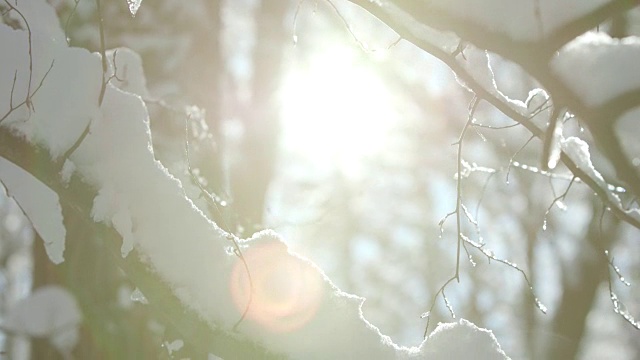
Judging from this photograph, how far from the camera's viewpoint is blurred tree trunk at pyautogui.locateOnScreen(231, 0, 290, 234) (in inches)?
232

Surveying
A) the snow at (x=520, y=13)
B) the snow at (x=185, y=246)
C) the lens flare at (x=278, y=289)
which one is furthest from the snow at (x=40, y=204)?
the snow at (x=520, y=13)

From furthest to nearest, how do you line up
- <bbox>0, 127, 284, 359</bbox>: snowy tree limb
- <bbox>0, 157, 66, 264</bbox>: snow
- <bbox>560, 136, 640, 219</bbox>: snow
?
<bbox>0, 157, 66, 264</bbox>: snow < <bbox>0, 127, 284, 359</bbox>: snowy tree limb < <bbox>560, 136, 640, 219</bbox>: snow

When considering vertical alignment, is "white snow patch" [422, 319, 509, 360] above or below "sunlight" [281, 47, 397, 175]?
→ below

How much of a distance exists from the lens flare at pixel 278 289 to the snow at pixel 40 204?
0.55 meters

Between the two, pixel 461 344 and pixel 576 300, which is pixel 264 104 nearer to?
pixel 461 344

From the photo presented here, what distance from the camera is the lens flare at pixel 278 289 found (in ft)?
5.89

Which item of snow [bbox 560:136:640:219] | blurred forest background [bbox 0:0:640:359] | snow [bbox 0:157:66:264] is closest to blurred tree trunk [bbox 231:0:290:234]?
blurred forest background [bbox 0:0:640:359]

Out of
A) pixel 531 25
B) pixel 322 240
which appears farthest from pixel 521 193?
pixel 531 25

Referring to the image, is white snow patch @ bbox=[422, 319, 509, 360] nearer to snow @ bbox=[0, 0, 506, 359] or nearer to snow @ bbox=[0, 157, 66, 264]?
snow @ bbox=[0, 0, 506, 359]

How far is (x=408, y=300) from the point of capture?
13.3 meters

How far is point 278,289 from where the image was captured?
71.6 inches

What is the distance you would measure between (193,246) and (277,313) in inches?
12.0

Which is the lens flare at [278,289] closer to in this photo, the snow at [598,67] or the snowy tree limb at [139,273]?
the snowy tree limb at [139,273]

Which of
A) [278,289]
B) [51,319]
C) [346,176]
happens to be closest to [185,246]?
[278,289]
